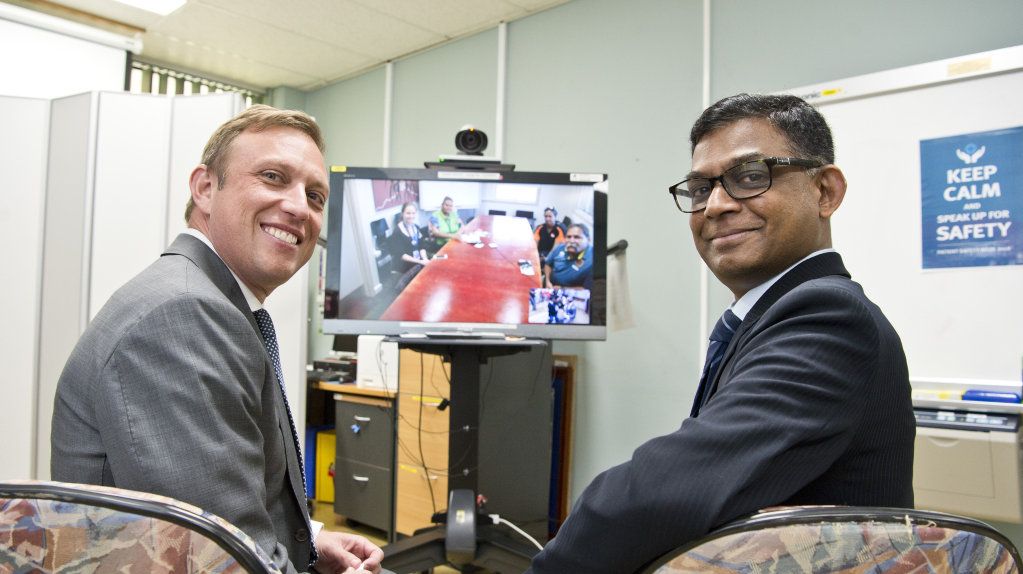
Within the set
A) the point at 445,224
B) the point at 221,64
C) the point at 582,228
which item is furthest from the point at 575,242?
the point at 221,64

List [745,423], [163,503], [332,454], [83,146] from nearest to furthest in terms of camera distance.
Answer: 1. [163,503]
2. [745,423]
3. [83,146]
4. [332,454]

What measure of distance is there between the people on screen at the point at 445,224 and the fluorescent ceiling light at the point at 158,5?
8.05 feet

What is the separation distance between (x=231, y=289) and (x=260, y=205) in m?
0.18

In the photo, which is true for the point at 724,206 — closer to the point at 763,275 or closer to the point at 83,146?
the point at 763,275

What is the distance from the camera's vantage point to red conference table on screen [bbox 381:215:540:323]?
8.28ft

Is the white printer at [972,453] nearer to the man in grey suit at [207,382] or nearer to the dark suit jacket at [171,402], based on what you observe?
the man in grey suit at [207,382]

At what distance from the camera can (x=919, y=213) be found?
2441 mm

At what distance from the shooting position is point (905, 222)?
2469 mm

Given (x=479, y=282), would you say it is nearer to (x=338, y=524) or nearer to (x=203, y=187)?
(x=203, y=187)

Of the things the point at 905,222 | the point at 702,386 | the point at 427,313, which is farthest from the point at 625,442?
the point at 702,386

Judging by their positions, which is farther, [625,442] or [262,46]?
[262,46]

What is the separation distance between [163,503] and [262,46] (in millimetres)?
4505

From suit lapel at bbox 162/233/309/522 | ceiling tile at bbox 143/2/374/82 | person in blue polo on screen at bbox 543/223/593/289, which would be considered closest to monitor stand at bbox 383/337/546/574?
person in blue polo on screen at bbox 543/223/593/289

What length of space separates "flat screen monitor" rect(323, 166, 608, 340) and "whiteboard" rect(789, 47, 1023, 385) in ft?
3.19
